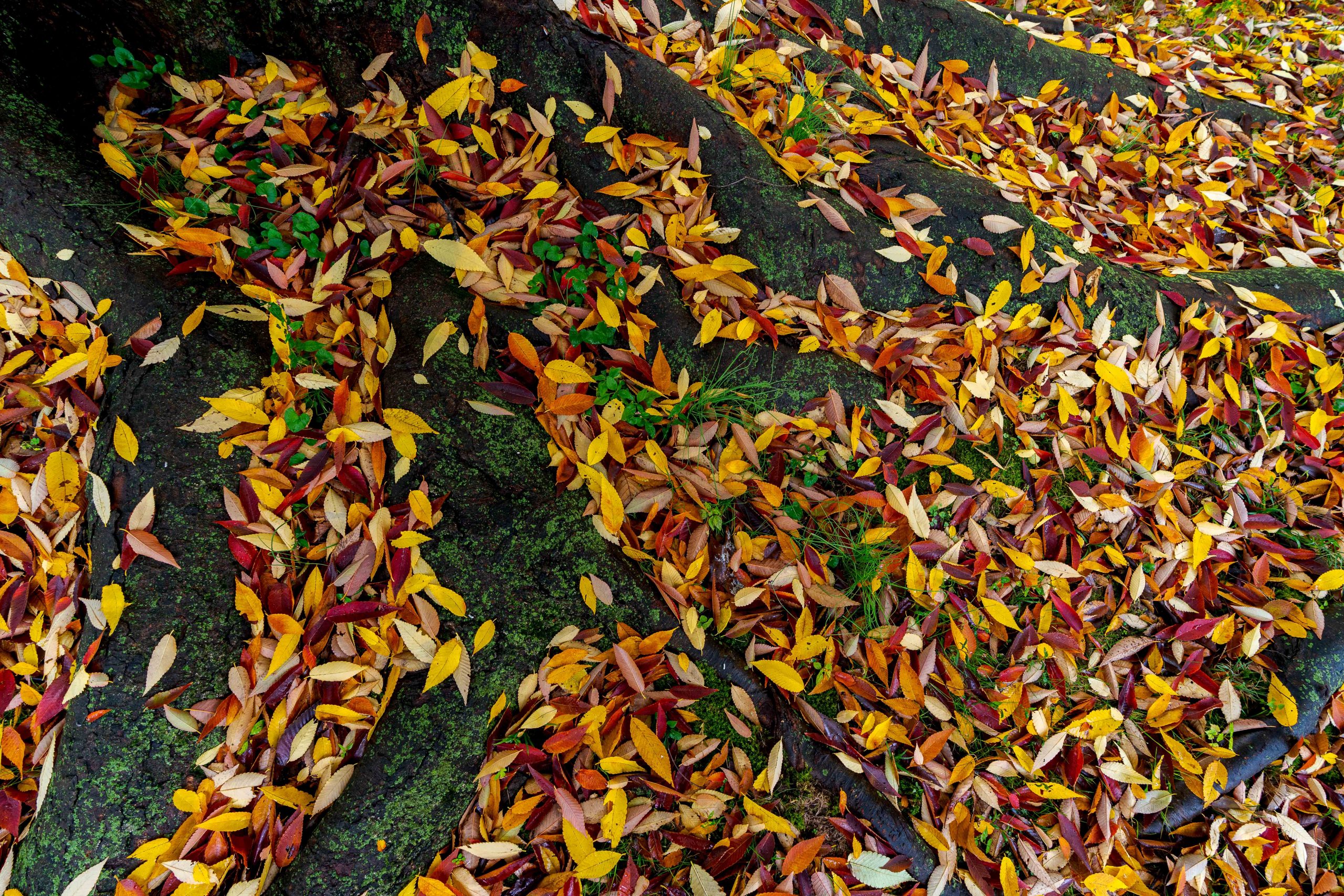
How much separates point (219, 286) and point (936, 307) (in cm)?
192

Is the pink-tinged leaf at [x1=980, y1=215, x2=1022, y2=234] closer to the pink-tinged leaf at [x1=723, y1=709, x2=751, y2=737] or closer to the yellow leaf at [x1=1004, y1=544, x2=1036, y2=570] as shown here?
the yellow leaf at [x1=1004, y1=544, x2=1036, y2=570]

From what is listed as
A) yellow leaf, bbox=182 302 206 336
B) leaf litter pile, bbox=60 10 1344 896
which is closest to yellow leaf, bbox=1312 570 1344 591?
leaf litter pile, bbox=60 10 1344 896

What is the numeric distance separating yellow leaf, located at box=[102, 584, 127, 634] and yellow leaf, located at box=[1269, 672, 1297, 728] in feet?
9.37

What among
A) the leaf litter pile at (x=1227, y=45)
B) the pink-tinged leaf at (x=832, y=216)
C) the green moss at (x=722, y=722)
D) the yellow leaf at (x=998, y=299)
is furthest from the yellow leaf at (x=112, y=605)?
the leaf litter pile at (x=1227, y=45)

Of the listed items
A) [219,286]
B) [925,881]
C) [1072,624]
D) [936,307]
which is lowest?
[925,881]

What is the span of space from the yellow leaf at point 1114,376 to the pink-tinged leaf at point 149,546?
2.45m

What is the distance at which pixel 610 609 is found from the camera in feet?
5.25

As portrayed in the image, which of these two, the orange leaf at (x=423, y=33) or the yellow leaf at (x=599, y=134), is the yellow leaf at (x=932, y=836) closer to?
the yellow leaf at (x=599, y=134)

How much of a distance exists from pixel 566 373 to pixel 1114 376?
1.61m

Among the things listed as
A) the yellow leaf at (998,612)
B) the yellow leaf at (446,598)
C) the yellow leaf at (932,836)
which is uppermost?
the yellow leaf at (446,598)

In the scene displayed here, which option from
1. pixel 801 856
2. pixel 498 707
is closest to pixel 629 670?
pixel 498 707

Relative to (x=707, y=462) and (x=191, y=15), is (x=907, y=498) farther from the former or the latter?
(x=191, y=15)

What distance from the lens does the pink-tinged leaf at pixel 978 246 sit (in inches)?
80.6

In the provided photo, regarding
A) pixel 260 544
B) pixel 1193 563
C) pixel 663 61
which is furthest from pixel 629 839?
pixel 663 61
